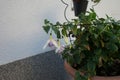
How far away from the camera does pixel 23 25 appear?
1.22 m

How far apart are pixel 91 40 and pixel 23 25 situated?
417 mm

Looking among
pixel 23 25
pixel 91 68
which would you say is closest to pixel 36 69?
pixel 23 25

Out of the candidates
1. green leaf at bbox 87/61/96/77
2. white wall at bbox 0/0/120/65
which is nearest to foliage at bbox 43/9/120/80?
green leaf at bbox 87/61/96/77

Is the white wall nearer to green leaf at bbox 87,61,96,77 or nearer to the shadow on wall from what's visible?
the shadow on wall

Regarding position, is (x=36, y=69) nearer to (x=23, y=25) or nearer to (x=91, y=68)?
(x=23, y=25)

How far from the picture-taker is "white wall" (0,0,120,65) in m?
1.17

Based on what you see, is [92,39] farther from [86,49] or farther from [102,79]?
[102,79]

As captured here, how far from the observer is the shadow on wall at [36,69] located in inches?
48.1

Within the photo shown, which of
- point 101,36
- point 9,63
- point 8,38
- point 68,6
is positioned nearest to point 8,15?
point 8,38

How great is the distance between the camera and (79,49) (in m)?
1.01

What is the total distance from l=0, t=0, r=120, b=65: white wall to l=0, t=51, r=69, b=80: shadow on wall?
0.11ft

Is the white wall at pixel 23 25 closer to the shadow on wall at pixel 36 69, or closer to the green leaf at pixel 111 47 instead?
the shadow on wall at pixel 36 69

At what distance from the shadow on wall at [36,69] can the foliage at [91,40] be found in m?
0.32

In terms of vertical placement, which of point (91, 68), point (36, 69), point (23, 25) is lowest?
point (36, 69)
